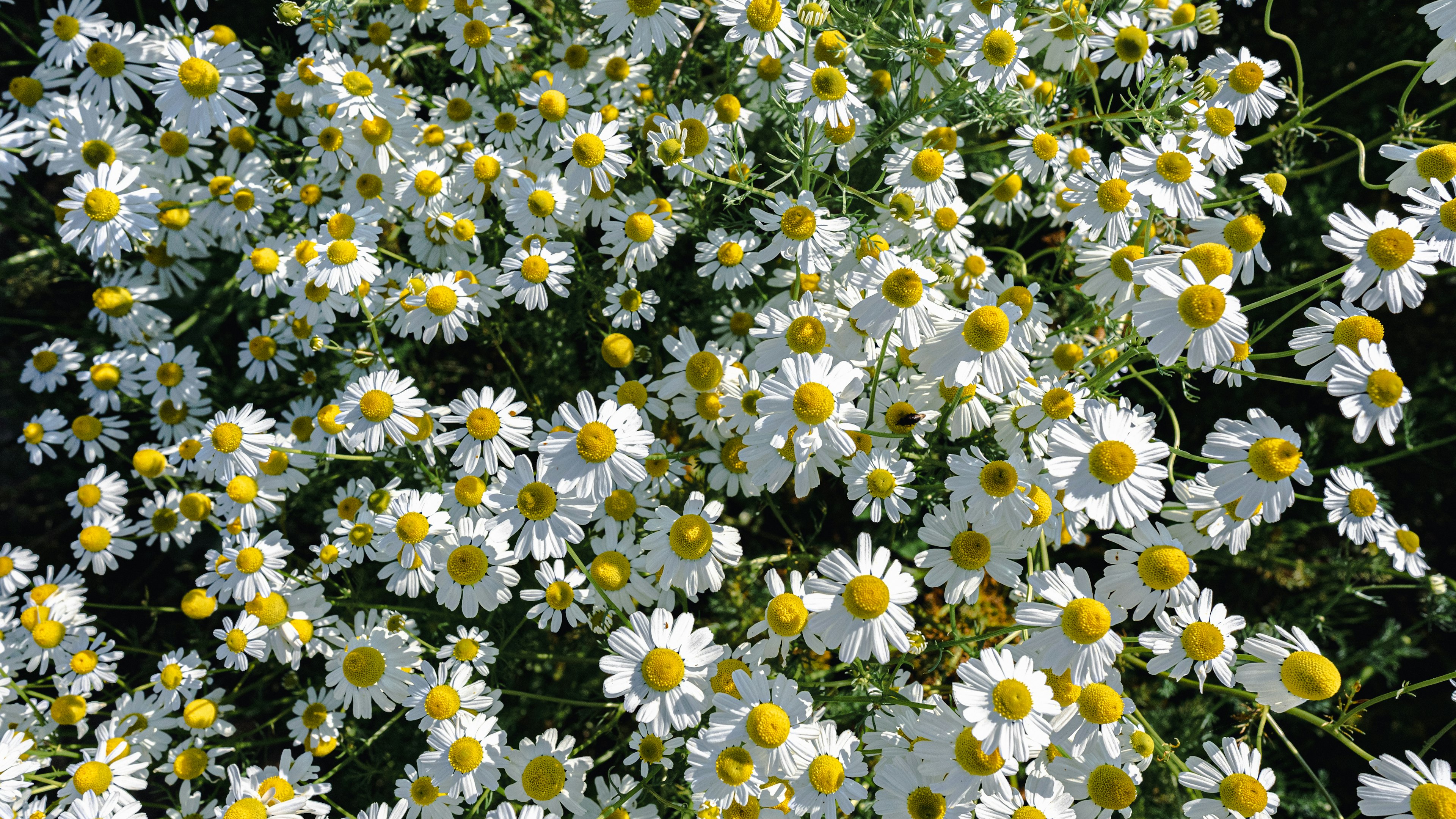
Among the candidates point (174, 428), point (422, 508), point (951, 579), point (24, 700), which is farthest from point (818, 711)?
point (24, 700)

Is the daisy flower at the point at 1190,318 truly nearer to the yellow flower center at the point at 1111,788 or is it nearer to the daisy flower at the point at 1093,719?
the daisy flower at the point at 1093,719

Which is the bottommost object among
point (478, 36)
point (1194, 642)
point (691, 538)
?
point (1194, 642)

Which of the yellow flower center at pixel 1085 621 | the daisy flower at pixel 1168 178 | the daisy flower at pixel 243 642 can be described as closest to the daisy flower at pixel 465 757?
the daisy flower at pixel 243 642

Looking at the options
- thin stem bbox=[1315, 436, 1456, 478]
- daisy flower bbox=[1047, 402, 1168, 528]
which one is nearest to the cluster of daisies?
daisy flower bbox=[1047, 402, 1168, 528]

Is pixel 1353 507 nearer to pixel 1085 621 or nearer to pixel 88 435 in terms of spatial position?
pixel 1085 621

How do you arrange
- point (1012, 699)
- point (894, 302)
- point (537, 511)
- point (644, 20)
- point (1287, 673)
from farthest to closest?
point (644, 20), point (537, 511), point (894, 302), point (1287, 673), point (1012, 699)

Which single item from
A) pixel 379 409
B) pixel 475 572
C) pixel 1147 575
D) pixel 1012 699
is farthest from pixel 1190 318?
pixel 379 409
